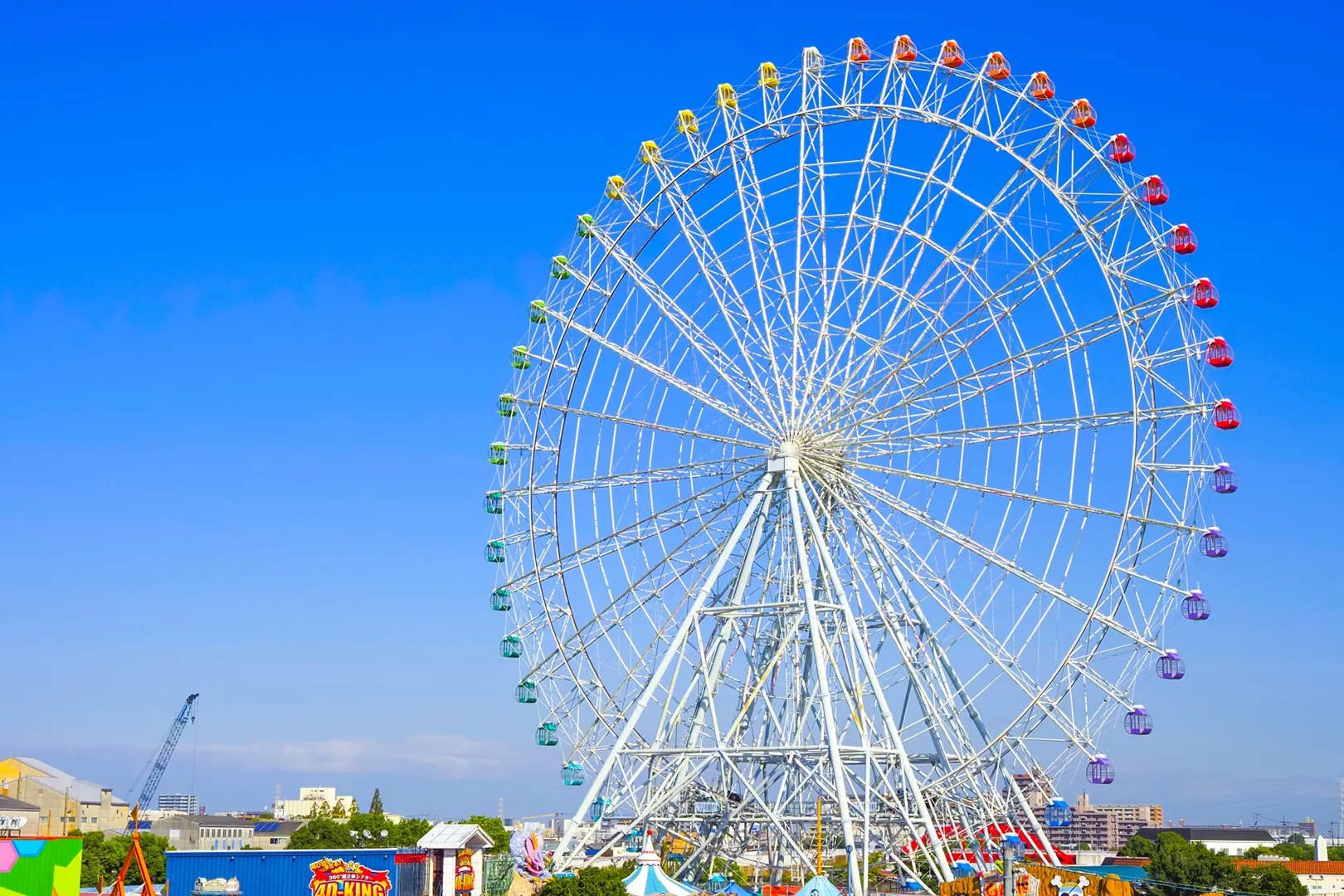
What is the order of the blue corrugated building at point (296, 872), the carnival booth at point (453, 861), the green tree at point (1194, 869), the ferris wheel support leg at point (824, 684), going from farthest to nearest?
the green tree at point (1194, 869) → the carnival booth at point (453, 861) → the blue corrugated building at point (296, 872) → the ferris wheel support leg at point (824, 684)

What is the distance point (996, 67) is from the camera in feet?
178

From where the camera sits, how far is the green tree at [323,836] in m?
115

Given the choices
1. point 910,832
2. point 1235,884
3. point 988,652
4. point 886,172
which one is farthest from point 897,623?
point 1235,884

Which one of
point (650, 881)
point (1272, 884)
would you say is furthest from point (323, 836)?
point (650, 881)

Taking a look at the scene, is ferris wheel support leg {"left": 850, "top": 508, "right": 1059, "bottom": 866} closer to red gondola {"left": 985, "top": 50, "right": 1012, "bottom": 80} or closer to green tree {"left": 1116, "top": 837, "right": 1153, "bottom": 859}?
red gondola {"left": 985, "top": 50, "right": 1012, "bottom": 80}

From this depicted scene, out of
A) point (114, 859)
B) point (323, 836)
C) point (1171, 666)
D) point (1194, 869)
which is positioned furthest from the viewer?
point (323, 836)

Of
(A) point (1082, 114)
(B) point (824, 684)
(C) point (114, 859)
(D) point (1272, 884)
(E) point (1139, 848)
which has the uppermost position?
(A) point (1082, 114)

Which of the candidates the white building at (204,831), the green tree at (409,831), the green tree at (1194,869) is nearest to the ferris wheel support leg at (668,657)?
the green tree at (1194,869)

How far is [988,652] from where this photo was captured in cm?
5222

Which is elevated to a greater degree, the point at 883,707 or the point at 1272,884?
the point at 883,707

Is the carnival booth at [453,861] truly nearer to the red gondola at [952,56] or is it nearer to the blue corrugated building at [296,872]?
the blue corrugated building at [296,872]

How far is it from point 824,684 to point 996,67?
22081 millimetres

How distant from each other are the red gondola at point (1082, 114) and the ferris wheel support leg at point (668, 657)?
16038 millimetres

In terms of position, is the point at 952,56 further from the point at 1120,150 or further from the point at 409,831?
the point at 409,831
